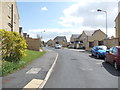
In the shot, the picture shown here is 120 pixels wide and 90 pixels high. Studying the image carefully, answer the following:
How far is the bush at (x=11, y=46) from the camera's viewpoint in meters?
10.9

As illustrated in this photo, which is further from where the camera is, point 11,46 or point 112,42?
point 112,42

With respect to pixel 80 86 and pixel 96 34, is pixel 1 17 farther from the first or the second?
pixel 96 34

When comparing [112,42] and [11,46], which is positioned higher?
[112,42]

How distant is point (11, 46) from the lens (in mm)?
10984

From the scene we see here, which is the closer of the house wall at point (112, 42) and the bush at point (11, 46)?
the bush at point (11, 46)

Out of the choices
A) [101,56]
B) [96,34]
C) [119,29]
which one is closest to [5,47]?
[101,56]

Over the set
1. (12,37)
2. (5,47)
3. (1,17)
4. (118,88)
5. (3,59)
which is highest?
(1,17)

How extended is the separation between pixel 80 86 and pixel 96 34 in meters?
55.2

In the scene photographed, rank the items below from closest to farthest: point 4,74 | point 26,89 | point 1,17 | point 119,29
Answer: point 26,89 → point 4,74 → point 1,17 → point 119,29

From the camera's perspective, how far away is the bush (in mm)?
10898

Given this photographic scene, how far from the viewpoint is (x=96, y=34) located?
59656mm

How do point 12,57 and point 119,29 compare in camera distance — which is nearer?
point 12,57

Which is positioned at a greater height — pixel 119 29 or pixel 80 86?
pixel 119 29

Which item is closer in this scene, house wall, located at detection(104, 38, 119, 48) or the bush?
the bush
